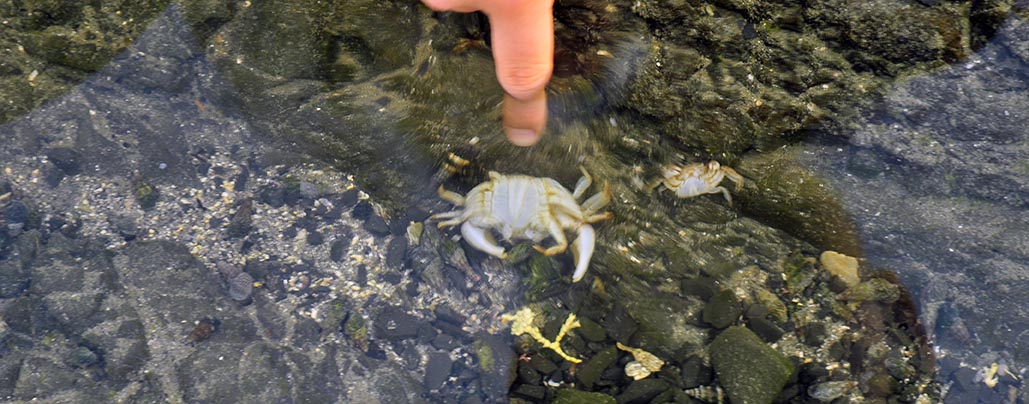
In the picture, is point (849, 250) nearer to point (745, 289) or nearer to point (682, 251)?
point (745, 289)

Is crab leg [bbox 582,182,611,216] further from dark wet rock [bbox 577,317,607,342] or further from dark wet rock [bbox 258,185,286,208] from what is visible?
dark wet rock [bbox 258,185,286,208]

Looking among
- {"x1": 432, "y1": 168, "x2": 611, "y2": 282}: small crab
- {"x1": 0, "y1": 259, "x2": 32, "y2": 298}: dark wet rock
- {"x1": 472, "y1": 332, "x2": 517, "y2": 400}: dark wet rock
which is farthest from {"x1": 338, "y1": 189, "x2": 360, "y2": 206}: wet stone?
{"x1": 0, "y1": 259, "x2": 32, "y2": 298}: dark wet rock

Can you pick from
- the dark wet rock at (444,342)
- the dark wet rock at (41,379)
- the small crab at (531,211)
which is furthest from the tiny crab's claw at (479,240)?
the dark wet rock at (41,379)

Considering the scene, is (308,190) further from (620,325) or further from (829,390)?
(829,390)

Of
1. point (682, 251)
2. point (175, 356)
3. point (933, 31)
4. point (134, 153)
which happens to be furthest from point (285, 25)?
point (933, 31)

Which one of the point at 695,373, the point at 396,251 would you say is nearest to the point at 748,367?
the point at 695,373
